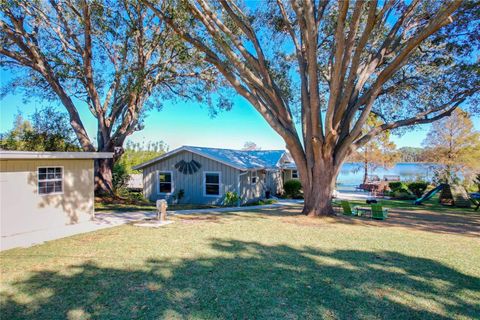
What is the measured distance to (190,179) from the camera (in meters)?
17.3

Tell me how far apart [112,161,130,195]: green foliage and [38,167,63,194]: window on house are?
1073 centimetres

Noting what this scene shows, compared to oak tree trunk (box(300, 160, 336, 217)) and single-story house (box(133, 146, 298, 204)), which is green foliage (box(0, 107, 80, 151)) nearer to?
single-story house (box(133, 146, 298, 204))

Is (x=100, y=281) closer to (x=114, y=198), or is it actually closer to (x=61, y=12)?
(x=114, y=198)

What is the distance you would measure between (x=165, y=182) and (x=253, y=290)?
1464 cm

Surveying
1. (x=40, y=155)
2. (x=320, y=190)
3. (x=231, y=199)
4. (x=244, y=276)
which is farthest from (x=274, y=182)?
(x=244, y=276)

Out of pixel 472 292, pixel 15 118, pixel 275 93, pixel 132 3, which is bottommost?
pixel 472 292

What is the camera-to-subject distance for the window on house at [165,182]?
58.6ft

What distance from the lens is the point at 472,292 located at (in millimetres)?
4113

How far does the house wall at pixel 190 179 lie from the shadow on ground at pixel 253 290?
11.1m

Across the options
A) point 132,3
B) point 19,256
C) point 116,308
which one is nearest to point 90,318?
point 116,308

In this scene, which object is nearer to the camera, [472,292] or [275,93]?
[472,292]

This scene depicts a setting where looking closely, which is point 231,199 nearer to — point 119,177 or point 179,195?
point 179,195

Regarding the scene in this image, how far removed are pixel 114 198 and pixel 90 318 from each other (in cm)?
1351

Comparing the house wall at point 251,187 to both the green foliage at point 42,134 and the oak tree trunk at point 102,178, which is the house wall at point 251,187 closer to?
the oak tree trunk at point 102,178
